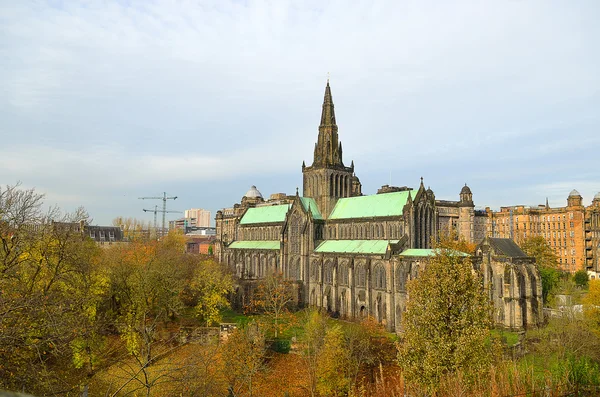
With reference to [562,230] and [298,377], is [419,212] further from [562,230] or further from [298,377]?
[562,230]

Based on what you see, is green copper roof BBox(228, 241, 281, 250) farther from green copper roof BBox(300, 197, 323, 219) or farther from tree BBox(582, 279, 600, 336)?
tree BBox(582, 279, 600, 336)

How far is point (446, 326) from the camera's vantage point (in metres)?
20.7

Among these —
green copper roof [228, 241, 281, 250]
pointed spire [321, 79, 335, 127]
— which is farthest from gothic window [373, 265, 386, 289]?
pointed spire [321, 79, 335, 127]

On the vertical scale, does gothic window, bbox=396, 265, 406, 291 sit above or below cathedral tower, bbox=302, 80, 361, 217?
below

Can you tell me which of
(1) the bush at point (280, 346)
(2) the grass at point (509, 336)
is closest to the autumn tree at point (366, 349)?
(1) the bush at point (280, 346)

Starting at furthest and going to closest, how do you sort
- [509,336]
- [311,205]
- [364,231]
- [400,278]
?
[311,205] < [364,231] < [400,278] < [509,336]

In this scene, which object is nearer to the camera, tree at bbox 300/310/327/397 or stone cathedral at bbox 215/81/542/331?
tree at bbox 300/310/327/397

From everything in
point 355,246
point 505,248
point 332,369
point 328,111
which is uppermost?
point 328,111

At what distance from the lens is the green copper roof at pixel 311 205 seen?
78.5m

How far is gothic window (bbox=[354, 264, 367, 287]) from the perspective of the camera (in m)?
64.0

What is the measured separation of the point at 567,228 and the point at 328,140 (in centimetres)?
7166

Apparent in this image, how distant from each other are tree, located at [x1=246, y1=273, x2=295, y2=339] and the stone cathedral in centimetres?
350

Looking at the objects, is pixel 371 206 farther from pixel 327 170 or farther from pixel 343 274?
pixel 327 170

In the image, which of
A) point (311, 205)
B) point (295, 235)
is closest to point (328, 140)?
point (311, 205)
